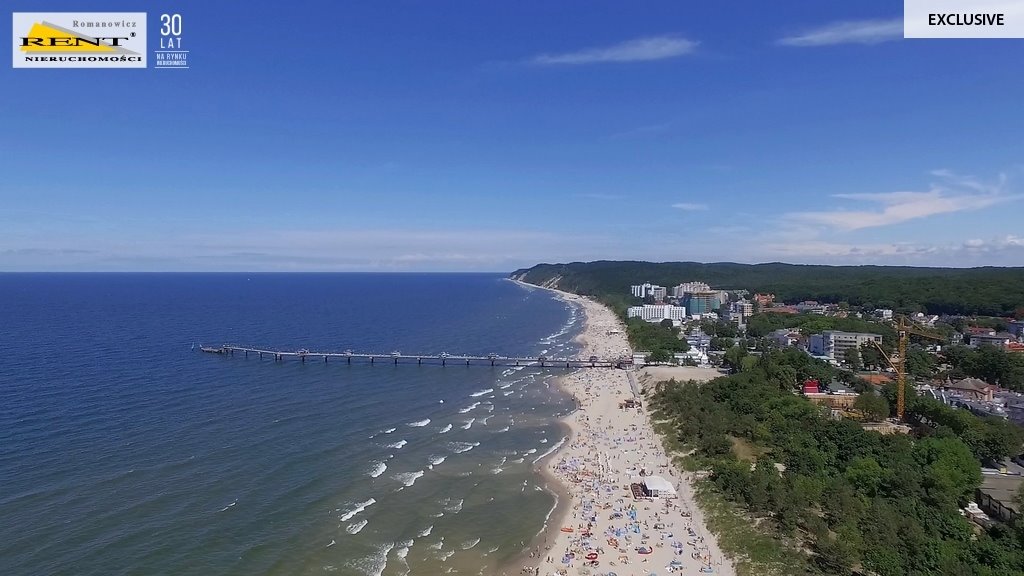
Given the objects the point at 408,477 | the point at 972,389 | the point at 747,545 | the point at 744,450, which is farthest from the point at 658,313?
the point at 747,545

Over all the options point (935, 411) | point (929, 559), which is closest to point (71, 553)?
point (929, 559)

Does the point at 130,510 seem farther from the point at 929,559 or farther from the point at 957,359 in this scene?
the point at 957,359

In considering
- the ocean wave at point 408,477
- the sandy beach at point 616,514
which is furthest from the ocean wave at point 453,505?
the sandy beach at point 616,514

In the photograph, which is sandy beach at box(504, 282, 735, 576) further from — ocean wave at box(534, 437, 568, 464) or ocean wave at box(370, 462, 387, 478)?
ocean wave at box(370, 462, 387, 478)

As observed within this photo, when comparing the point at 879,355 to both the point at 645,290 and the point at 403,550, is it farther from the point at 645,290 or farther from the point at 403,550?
the point at 645,290

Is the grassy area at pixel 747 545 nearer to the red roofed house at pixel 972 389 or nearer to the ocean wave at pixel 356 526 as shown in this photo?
the ocean wave at pixel 356 526

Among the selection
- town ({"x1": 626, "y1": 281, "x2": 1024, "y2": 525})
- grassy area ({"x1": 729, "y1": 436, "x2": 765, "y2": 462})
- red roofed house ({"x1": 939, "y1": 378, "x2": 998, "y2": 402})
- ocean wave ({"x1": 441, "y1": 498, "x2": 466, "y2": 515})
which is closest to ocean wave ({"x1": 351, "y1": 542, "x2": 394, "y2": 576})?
ocean wave ({"x1": 441, "y1": 498, "x2": 466, "y2": 515})

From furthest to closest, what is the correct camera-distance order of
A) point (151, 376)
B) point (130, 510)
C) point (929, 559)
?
point (151, 376) < point (130, 510) < point (929, 559)
